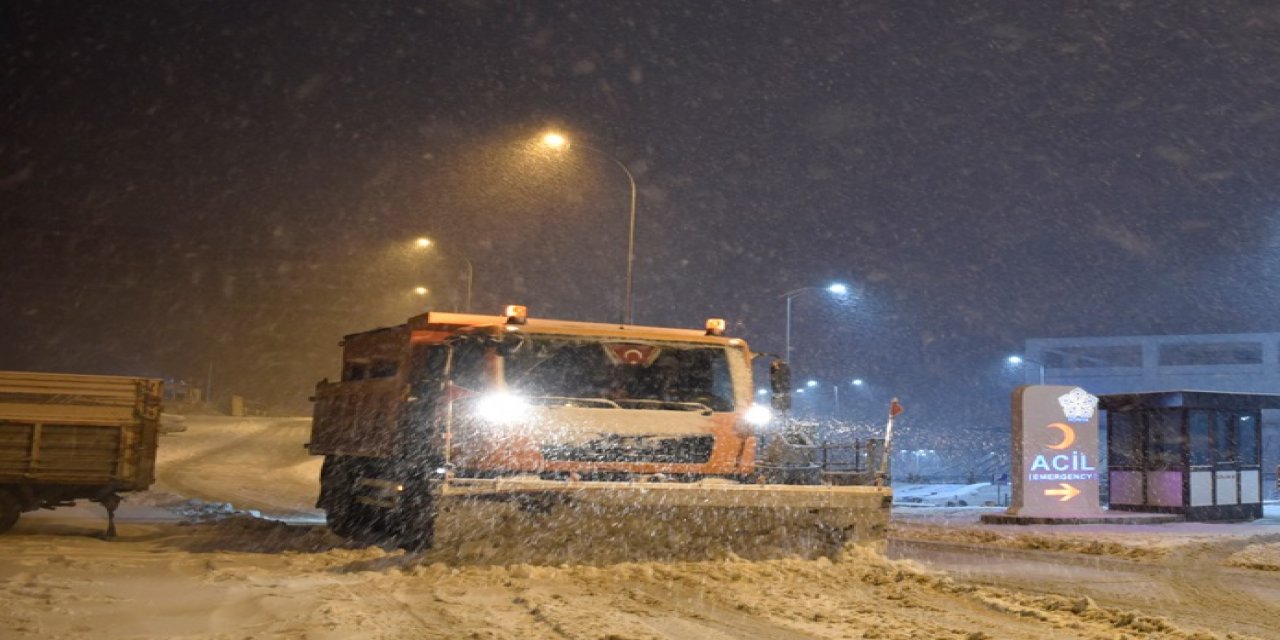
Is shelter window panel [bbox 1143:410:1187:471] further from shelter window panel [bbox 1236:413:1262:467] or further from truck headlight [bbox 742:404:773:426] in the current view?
truck headlight [bbox 742:404:773:426]

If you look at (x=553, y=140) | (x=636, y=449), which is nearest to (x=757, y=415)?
(x=636, y=449)

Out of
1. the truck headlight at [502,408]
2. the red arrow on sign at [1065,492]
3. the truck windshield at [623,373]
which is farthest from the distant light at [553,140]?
the truck headlight at [502,408]

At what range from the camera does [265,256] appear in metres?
58.3

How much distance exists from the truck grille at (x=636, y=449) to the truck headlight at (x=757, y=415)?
0.55 meters

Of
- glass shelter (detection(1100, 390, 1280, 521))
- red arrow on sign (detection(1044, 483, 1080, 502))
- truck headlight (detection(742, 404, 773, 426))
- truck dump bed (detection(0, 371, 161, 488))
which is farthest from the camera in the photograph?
glass shelter (detection(1100, 390, 1280, 521))

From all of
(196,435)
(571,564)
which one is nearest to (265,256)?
(196,435)

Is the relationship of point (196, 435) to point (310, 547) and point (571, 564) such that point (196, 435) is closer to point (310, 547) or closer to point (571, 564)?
point (310, 547)

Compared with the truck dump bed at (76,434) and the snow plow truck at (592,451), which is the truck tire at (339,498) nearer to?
the snow plow truck at (592,451)

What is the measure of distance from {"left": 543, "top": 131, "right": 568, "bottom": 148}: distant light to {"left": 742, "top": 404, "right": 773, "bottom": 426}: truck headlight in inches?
412

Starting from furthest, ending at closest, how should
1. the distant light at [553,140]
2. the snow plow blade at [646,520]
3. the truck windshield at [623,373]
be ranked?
the distant light at [553,140]
the truck windshield at [623,373]
the snow plow blade at [646,520]

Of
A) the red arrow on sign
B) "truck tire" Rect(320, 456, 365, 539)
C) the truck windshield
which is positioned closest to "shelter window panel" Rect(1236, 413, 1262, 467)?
the red arrow on sign

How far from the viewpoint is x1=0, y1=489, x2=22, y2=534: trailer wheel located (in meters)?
14.3

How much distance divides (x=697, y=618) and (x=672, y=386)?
3.90 metres

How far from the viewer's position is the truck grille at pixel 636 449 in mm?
11070
